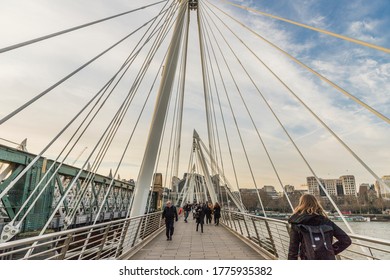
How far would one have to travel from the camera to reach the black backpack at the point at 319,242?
2248 mm

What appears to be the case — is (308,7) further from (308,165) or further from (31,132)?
(31,132)

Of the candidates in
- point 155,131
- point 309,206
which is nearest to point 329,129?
point 309,206

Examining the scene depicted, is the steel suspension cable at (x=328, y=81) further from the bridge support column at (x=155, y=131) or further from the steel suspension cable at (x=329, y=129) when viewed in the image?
the bridge support column at (x=155, y=131)

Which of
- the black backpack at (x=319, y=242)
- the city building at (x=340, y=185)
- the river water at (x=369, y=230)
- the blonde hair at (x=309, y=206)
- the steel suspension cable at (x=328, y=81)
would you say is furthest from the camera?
the river water at (x=369, y=230)

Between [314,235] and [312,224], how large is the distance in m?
0.09

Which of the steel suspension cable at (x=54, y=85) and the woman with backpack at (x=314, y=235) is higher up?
the steel suspension cable at (x=54, y=85)

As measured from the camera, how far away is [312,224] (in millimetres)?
2301

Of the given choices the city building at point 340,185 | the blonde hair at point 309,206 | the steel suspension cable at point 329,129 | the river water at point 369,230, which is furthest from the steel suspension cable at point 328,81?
the river water at point 369,230

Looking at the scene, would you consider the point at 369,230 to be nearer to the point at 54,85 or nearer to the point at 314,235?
the point at 314,235

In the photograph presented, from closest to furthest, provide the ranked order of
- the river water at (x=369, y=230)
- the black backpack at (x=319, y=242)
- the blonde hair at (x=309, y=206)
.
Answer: the black backpack at (x=319, y=242), the blonde hair at (x=309, y=206), the river water at (x=369, y=230)

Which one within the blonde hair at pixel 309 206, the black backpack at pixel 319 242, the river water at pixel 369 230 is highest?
the blonde hair at pixel 309 206

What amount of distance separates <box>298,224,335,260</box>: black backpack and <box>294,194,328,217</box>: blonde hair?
0.42 feet

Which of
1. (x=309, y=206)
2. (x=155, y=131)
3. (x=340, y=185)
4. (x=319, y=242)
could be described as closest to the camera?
(x=319, y=242)

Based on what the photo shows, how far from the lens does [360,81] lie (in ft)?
24.1
